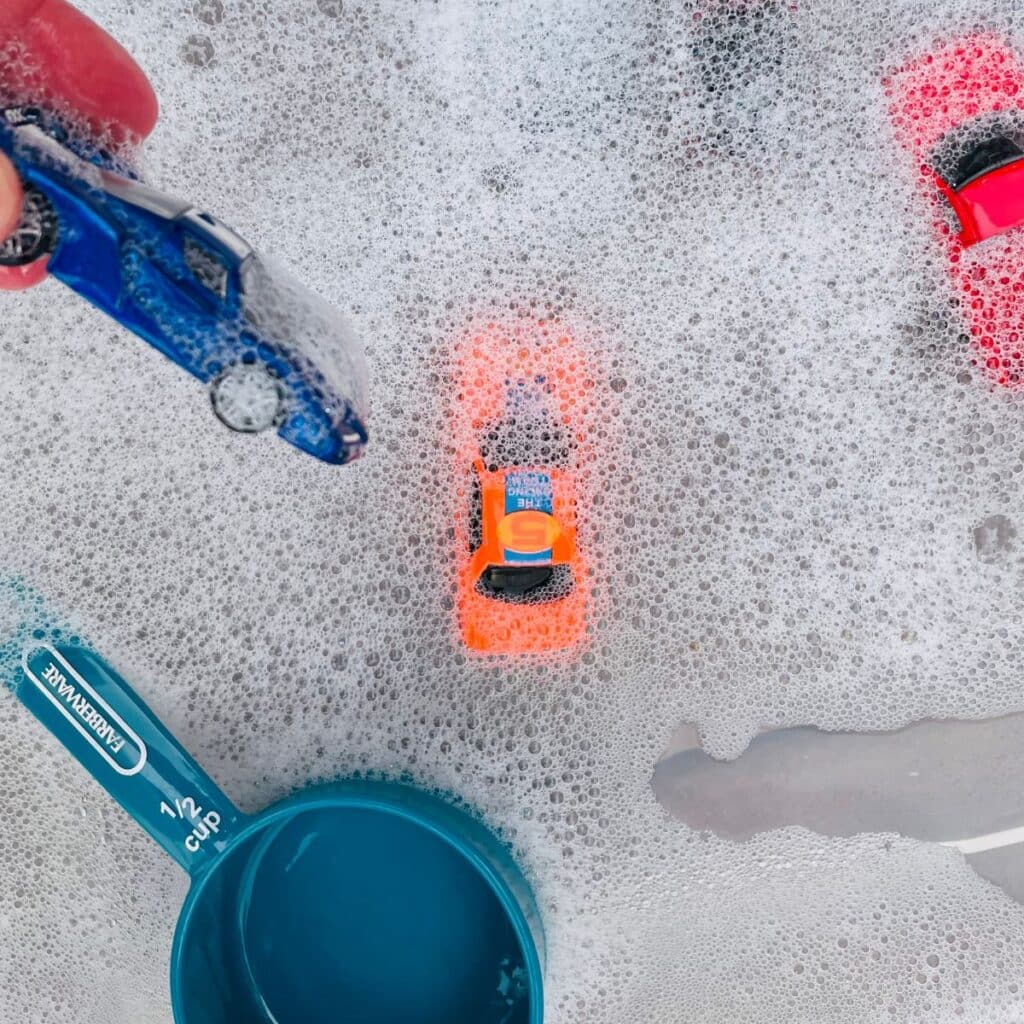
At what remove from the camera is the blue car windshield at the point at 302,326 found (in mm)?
560

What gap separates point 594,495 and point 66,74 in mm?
545

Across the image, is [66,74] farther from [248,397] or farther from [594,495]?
[594,495]

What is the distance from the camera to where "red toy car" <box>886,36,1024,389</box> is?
2.54ft

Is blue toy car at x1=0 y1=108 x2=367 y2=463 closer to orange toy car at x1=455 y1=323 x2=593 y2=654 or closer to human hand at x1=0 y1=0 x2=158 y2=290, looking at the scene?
human hand at x1=0 y1=0 x2=158 y2=290

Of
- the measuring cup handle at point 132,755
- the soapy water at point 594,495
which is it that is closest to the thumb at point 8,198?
the soapy water at point 594,495

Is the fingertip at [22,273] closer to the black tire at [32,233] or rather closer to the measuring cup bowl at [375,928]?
the black tire at [32,233]

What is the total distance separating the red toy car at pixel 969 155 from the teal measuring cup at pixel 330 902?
0.66 metres

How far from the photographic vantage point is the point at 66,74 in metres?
0.64

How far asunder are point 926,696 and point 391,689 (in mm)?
496

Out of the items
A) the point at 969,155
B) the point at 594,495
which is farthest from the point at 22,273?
the point at 969,155

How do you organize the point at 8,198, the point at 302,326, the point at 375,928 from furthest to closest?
the point at 375,928 → the point at 302,326 → the point at 8,198

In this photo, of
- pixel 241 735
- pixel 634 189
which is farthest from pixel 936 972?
pixel 634 189

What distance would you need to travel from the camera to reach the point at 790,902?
0.77 m

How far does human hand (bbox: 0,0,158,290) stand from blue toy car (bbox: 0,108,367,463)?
0.05 meters
